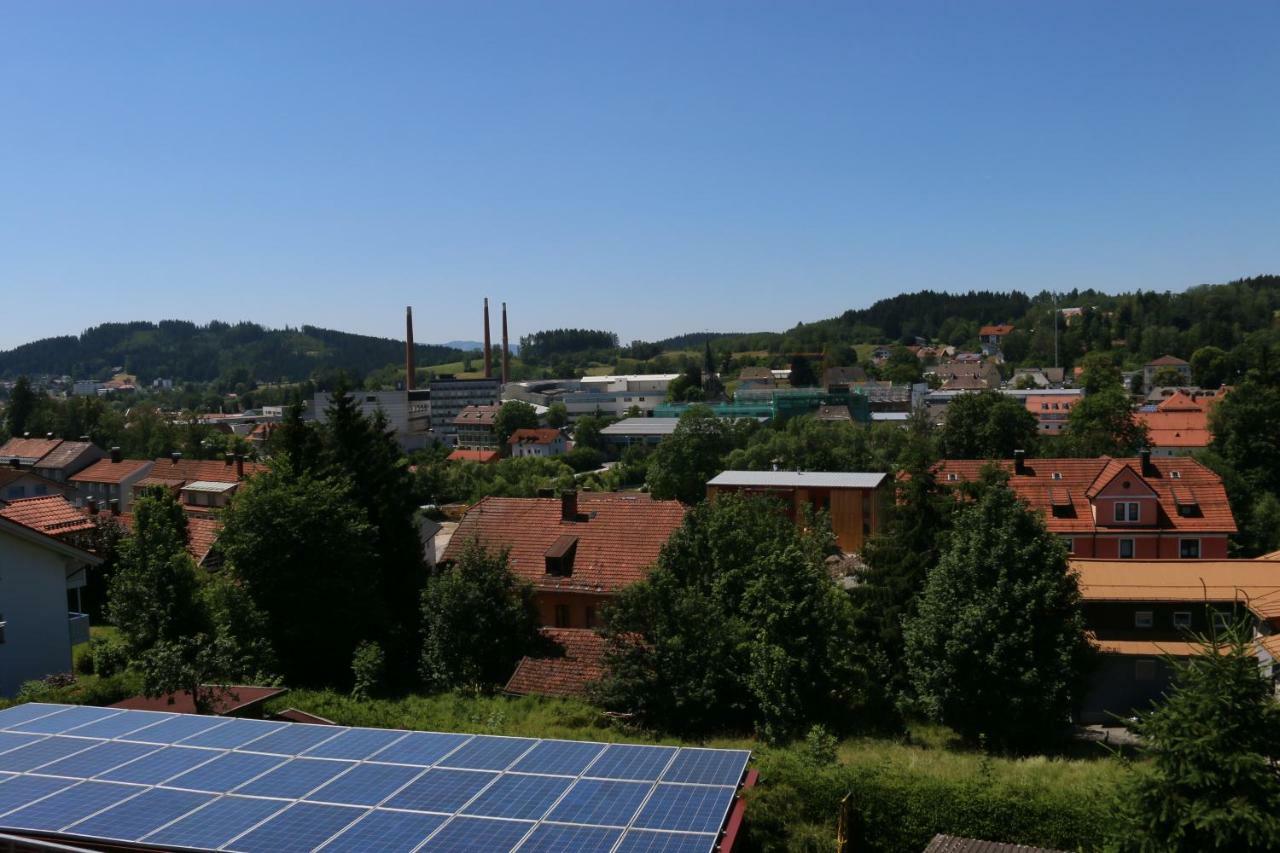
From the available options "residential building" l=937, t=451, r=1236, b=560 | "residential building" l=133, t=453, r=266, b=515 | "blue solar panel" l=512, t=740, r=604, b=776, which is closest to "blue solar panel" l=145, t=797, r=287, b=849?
"blue solar panel" l=512, t=740, r=604, b=776

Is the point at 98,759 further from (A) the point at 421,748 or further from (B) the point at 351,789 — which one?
(A) the point at 421,748

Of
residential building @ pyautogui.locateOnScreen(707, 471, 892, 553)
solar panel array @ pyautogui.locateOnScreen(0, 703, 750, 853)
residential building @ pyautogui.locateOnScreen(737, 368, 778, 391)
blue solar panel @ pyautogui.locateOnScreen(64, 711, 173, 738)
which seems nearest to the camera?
solar panel array @ pyautogui.locateOnScreen(0, 703, 750, 853)

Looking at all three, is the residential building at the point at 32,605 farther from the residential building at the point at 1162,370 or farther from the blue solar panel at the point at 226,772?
the residential building at the point at 1162,370

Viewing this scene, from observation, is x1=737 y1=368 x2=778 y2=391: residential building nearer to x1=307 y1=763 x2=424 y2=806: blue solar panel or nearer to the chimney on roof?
the chimney on roof

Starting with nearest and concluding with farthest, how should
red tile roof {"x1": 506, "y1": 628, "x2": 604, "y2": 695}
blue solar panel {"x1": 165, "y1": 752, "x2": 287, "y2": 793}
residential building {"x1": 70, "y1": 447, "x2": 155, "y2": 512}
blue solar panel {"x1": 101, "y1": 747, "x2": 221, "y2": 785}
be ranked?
blue solar panel {"x1": 165, "y1": 752, "x2": 287, "y2": 793} → blue solar panel {"x1": 101, "y1": 747, "x2": 221, "y2": 785} → red tile roof {"x1": 506, "y1": 628, "x2": 604, "y2": 695} → residential building {"x1": 70, "y1": 447, "x2": 155, "y2": 512}

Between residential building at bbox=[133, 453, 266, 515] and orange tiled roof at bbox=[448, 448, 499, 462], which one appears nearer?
residential building at bbox=[133, 453, 266, 515]

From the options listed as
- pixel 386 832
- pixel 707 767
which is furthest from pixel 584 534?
pixel 386 832

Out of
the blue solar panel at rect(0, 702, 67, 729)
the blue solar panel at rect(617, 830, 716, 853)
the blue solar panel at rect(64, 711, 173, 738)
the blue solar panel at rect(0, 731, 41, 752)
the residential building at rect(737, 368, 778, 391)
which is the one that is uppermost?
the residential building at rect(737, 368, 778, 391)

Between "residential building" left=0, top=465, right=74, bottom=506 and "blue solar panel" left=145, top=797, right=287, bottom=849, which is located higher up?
"blue solar panel" left=145, top=797, right=287, bottom=849
